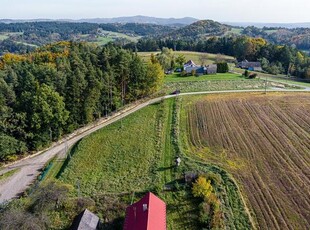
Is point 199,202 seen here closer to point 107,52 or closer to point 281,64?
point 107,52

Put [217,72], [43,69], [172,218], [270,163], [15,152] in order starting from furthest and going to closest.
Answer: [217,72] < [43,69] < [15,152] < [270,163] < [172,218]

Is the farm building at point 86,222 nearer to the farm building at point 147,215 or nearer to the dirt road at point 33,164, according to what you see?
the farm building at point 147,215

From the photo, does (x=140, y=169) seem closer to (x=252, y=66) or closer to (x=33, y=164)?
(x=33, y=164)

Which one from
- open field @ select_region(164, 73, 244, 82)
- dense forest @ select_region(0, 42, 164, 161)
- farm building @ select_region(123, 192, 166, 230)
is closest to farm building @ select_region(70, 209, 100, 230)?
farm building @ select_region(123, 192, 166, 230)

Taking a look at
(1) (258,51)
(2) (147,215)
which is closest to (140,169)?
(2) (147,215)

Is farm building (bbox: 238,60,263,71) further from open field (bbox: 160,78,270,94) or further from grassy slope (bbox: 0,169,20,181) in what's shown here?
grassy slope (bbox: 0,169,20,181)

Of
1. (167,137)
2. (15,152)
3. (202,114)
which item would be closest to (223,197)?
(167,137)

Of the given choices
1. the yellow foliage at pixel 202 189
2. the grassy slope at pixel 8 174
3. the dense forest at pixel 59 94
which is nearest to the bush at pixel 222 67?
the dense forest at pixel 59 94
